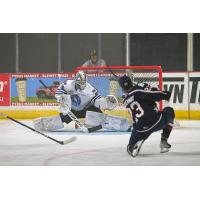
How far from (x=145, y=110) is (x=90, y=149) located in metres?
0.35

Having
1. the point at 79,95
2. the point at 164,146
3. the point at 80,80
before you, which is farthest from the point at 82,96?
the point at 164,146

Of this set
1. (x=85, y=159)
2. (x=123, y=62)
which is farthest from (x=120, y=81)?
(x=85, y=159)

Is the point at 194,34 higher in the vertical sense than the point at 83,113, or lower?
higher

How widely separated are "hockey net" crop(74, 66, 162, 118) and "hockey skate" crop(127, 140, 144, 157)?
173 mm

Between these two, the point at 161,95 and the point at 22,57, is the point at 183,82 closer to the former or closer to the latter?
the point at 161,95

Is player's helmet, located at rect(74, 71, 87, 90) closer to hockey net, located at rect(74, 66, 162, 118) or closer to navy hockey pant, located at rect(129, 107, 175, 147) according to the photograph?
hockey net, located at rect(74, 66, 162, 118)

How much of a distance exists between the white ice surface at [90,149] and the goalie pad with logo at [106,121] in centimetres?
5

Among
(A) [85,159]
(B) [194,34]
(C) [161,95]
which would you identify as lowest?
(A) [85,159]

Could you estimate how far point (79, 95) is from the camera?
4.90 metres

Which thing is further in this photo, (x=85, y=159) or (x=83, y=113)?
(x=83, y=113)

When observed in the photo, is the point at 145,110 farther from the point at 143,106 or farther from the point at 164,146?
the point at 164,146

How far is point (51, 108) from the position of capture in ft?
15.3

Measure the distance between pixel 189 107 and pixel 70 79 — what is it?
58cm

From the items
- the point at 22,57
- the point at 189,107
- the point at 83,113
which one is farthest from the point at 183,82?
the point at 22,57
